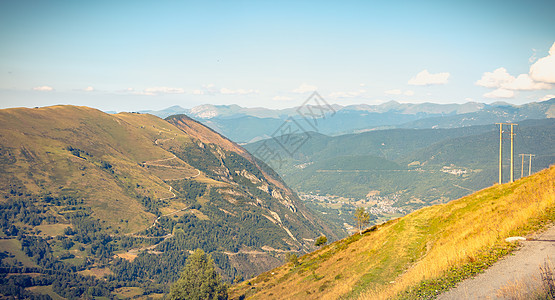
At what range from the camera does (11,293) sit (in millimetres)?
188375

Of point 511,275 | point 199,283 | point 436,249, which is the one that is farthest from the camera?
point 199,283

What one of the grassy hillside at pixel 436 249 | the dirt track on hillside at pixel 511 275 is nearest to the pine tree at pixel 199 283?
the grassy hillside at pixel 436 249

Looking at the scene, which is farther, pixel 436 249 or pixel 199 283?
pixel 199 283

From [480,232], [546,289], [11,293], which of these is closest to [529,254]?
[546,289]

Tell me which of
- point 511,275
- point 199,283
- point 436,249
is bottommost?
point 199,283

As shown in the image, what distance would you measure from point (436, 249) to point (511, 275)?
14.8 metres

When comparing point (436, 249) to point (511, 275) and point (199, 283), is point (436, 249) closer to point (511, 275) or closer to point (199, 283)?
point (511, 275)

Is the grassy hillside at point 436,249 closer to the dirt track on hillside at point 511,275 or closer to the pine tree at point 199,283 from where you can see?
the dirt track on hillside at point 511,275

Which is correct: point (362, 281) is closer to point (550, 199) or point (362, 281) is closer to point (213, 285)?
point (550, 199)

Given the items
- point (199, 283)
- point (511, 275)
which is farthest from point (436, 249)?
point (199, 283)

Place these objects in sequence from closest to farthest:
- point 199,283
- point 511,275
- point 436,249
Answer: point 511,275
point 436,249
point 199,283

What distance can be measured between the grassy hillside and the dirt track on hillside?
0.86 metres

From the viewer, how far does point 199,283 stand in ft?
336

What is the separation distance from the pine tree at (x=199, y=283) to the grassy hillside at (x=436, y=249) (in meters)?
40.0
